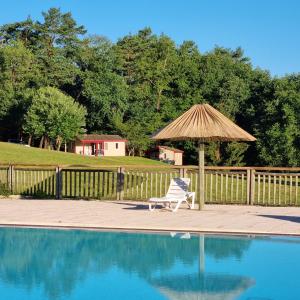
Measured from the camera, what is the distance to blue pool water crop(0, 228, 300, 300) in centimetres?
705

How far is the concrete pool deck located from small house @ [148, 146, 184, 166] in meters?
40.2

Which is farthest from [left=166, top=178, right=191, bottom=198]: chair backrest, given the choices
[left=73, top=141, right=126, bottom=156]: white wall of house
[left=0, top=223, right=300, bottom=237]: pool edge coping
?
[left=73, top=141, right=126, bottom=156]: white wall of house

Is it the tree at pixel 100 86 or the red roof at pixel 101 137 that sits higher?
the tree at pixel 100 86

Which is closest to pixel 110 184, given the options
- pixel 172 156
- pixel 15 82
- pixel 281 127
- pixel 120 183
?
pixel 120 183

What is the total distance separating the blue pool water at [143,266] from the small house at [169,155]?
44.6m

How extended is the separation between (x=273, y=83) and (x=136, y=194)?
38.8 meters

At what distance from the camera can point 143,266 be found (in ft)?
28.1

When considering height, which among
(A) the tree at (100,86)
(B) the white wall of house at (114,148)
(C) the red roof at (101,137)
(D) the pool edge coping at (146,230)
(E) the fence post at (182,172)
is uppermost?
(A) the tree at (100,86)

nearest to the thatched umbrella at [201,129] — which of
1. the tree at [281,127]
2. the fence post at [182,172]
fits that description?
the fence post at [182,172]

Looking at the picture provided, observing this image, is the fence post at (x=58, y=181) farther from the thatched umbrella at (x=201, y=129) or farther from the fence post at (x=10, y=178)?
the thatched umbrella at (x=201, y=129)

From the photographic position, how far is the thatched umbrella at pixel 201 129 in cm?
1321

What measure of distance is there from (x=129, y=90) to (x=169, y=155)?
9.64 metres

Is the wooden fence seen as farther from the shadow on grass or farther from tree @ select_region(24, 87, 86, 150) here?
tree @ select_region(24, 87, 86, 150)

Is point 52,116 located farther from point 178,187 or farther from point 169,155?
point 178,187
